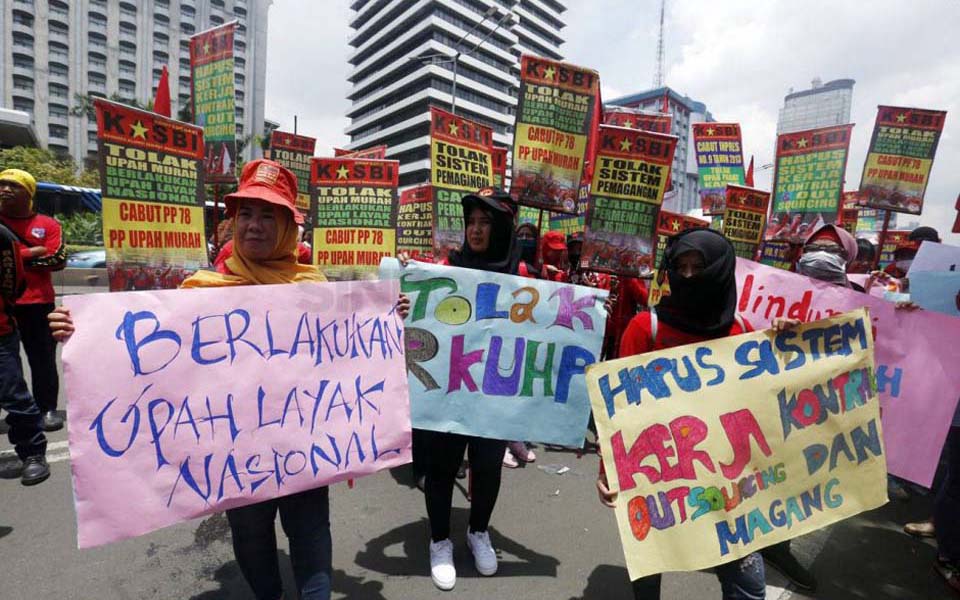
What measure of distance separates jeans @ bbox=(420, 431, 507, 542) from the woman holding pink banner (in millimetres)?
731

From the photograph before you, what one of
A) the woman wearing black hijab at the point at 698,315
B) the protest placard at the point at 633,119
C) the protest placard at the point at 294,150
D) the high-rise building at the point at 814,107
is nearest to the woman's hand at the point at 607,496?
the woman wearing black hijab at the point at 698,315

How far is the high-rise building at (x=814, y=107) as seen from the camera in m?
52.4

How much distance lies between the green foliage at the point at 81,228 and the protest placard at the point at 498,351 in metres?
20.1

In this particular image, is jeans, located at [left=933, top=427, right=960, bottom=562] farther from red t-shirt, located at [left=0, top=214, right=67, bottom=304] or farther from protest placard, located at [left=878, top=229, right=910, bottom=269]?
protest placard, located at [left=878, top=229, right=910, bottom=269]

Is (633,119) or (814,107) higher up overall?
(814,107)

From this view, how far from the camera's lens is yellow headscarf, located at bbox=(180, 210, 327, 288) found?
1720 mm

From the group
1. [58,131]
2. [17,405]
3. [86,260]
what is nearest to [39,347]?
[17,405]

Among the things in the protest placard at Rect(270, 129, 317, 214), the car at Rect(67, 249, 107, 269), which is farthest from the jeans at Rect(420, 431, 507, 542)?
the car at Rect(67, 249, 107, 269)

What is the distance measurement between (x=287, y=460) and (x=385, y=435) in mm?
367

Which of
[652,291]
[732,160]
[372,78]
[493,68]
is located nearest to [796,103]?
[493,68]

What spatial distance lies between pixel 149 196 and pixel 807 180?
7.06 meters

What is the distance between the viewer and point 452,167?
5.13 m

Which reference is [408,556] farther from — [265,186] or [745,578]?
[265,186]

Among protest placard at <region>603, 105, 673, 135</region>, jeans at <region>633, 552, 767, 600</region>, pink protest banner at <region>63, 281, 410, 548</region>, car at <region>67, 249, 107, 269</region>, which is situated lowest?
car at <region>67, 249, 107, 269</region>
